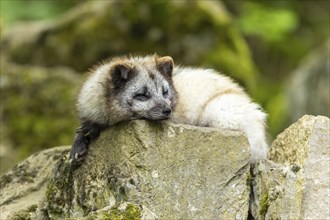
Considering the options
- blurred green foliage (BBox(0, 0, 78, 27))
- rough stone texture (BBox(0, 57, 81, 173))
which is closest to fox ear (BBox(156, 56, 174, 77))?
rough stone texture (BBox(0, 57, 81, 173))

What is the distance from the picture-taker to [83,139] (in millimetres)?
7836

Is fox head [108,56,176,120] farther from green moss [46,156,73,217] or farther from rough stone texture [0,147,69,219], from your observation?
rough stone texture [0,147,69,219]

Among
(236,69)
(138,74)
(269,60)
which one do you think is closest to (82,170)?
(138,74)

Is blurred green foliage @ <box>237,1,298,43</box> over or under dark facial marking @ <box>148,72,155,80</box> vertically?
over

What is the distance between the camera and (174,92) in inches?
318

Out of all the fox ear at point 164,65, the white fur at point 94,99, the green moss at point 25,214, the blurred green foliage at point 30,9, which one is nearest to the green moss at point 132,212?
the white fur at point 94,99

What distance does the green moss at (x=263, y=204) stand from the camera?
23.1ft

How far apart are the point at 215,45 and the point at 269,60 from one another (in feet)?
30.1

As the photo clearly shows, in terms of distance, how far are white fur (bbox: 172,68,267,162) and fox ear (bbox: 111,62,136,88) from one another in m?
0.61

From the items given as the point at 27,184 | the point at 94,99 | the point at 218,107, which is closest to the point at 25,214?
the point at 27,184

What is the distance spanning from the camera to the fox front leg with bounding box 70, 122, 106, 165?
768 centimetres

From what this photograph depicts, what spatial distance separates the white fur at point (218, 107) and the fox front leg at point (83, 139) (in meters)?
0.82

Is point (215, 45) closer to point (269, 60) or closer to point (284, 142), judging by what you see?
point (284, 142)

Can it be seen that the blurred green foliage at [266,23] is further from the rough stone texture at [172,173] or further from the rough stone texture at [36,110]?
the rough stone texture at [172,173]
